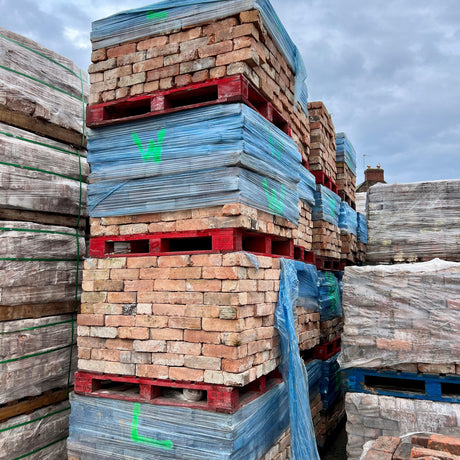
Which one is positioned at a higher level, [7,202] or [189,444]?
[7,202]

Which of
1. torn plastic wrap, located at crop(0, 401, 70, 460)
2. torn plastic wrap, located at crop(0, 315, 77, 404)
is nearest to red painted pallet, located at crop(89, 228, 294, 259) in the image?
torn plastic wrap, located at crop(0, 315, 77, 404)

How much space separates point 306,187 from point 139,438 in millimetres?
3563

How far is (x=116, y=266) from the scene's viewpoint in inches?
163

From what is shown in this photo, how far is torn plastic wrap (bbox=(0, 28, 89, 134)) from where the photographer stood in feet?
15.0

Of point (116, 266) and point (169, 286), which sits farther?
point (116, 266)

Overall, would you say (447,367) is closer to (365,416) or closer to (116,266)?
(365,416)

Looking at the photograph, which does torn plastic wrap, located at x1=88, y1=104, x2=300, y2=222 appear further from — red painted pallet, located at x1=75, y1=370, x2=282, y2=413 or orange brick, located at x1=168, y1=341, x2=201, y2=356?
red painted pallet, located at x1=75, y1=370, x2=282, y2=413

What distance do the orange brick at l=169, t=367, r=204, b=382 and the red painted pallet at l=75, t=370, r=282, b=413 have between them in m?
0.05

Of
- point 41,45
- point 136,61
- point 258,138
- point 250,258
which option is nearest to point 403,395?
point 250,258

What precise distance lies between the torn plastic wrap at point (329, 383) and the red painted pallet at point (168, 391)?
2.15 metres

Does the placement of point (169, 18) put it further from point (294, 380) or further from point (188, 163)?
point (294, 380)

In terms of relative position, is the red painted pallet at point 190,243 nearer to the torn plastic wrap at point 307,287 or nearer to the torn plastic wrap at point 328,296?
the torn plastic wrap at point 307,287

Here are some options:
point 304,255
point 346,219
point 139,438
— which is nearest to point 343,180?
point 346,219

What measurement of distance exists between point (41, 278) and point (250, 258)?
90.1 inches
